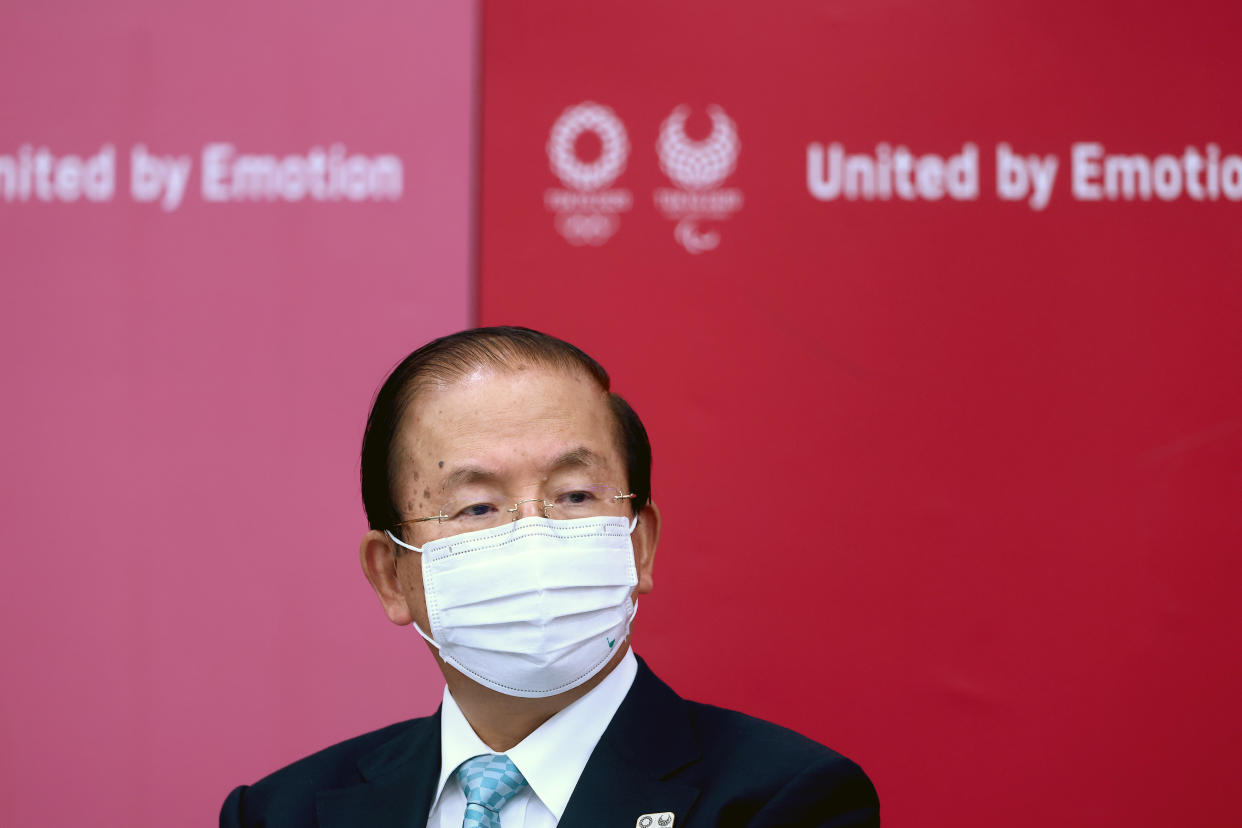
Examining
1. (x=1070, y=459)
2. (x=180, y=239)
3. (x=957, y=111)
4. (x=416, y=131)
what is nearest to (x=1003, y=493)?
(x=1070, y=459)

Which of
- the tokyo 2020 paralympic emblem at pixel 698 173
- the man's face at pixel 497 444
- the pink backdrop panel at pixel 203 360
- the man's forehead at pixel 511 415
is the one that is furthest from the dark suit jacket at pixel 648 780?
the tokyo 2020 paralympic emblem at pixel 698 173

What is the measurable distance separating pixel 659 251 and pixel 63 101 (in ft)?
4.36

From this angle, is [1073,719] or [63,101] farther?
[63,101]

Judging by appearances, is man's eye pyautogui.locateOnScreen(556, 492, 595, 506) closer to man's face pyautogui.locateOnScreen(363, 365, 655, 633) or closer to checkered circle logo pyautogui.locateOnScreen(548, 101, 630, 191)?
man's face pyautogui.locateOnScreen(363, 365, 655, 633)

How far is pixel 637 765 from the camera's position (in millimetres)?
1435

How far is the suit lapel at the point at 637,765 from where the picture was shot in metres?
1.38

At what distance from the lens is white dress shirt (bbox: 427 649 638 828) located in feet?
4.66

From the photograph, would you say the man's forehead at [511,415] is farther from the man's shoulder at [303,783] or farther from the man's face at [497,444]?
the man's shoulder at [303,783]

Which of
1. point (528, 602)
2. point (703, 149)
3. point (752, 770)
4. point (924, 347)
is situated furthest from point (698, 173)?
point (752, 770)

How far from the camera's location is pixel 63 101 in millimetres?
2436

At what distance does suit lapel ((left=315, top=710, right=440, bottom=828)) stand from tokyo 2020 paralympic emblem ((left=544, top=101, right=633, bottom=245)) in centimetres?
112

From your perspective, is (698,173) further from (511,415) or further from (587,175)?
(511,415)

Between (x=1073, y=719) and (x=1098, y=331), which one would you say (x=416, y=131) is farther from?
(x=1073, y=719)

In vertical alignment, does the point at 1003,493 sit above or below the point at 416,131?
below
